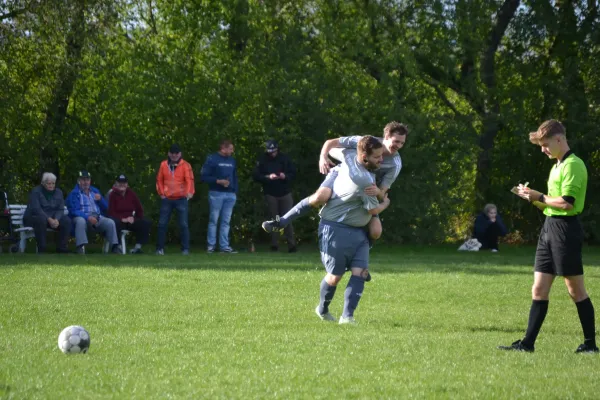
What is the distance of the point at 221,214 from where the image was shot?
2139cm

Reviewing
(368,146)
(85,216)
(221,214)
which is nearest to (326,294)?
(368,146)

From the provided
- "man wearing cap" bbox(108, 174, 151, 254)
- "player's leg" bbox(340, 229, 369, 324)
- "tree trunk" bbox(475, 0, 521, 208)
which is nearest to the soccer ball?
"player's leg" bbox(340, 229, 369, 324)

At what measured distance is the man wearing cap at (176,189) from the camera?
21031 millimetres

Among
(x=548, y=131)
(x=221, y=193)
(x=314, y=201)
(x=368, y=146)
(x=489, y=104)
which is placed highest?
(x=489, y=104)

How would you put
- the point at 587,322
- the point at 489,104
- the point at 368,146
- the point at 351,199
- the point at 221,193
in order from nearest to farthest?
the point at 587,322 < the point at 368,146 < the point at 351,199 < the point at 221,193 < the point at 489,104

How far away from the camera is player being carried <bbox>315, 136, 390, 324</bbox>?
33.4 feet

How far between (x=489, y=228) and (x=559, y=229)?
15500 mm

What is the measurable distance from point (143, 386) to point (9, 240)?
14.4 m

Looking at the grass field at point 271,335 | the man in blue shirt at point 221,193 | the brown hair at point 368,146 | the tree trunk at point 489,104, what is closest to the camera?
the grass field at point 271,335

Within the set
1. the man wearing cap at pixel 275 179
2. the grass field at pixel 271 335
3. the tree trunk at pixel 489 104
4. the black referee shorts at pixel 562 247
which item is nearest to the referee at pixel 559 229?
the black referee shorts at pixel 562 247

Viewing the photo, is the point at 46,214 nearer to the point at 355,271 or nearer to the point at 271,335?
the point at 355,271

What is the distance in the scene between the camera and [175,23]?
1027 inches

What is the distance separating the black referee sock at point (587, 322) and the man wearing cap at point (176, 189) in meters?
13.0

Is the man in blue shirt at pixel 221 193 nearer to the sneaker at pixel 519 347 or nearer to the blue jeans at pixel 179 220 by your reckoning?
the blue jeans at pixel 179 220
